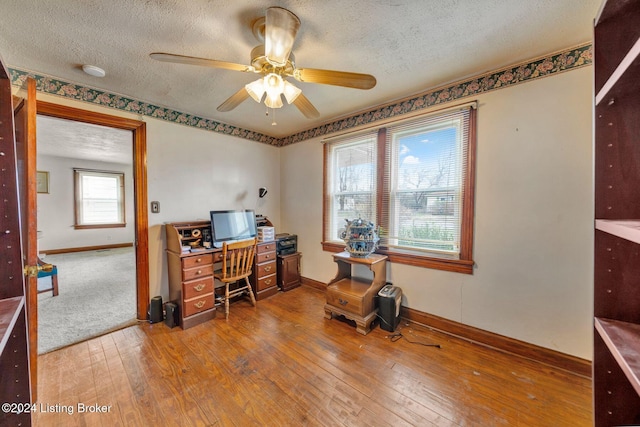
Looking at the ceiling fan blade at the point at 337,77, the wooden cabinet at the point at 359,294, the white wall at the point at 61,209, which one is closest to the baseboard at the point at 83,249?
the white wall at the point at 61,209

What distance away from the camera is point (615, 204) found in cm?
74

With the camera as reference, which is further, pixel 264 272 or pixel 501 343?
pixel 264 272

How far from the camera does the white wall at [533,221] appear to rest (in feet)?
5.64

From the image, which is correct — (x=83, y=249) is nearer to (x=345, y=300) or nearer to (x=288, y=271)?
(x=288, y=271)

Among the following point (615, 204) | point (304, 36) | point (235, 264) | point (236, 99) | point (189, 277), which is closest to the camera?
point (615, 204)

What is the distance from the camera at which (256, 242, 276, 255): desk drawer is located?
3137 mm

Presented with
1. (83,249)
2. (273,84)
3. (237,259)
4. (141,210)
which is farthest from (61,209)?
(273,84)

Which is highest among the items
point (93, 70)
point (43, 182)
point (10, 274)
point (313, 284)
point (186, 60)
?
point (93, 70)

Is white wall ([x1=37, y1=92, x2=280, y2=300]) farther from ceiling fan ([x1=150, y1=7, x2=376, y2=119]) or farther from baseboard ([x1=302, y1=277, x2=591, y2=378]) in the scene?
baseboard ([x1=302, y1=277, x2=591, y2=378])

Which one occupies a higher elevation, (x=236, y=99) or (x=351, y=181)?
(x=236, y=99)

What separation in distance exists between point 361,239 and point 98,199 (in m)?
7.25

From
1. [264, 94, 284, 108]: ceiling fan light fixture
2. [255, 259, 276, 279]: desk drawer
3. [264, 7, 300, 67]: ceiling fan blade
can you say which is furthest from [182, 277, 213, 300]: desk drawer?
[264, 7, 300, 67]: ceiling fan blade

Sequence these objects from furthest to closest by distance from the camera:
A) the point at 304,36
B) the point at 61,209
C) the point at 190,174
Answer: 1. the point at 61,209
2. the point at 190,174
3. the point at 304,36

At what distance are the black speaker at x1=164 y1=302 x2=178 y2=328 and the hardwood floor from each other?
8 centimetres
